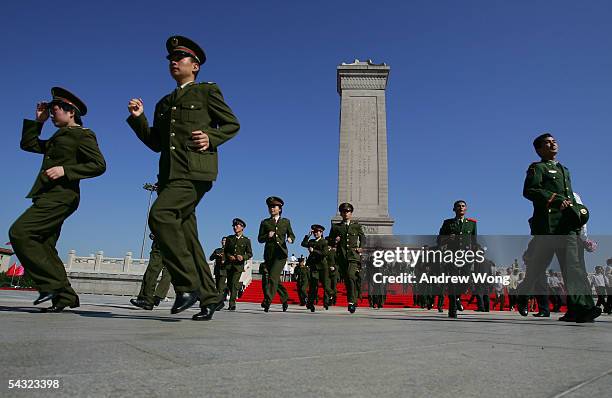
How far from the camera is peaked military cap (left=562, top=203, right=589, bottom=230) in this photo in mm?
4574

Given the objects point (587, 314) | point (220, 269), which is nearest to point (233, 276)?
point (220, 269)

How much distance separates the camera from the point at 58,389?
903mm

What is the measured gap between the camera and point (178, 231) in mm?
3340

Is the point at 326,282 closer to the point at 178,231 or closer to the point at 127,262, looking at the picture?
the point at 178,231

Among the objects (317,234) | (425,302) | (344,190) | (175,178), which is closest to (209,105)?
(175,178)

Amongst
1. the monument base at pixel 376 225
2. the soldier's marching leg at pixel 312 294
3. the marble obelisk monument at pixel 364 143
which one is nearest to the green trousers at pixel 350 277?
the soldier's marching leg at pixel 312 294

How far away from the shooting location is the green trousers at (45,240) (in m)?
3.83

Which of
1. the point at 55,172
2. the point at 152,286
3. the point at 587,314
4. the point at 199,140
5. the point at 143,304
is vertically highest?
the point at 199,140

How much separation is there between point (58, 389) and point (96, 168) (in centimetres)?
366

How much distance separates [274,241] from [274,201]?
786 millimetres

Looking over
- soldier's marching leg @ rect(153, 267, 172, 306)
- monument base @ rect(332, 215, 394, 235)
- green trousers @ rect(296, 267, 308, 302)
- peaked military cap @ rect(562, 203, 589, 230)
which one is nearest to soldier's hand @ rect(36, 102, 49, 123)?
soldier's marching leg @ rect(153, 267, 172, 306)

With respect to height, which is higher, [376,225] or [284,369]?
[376,225]

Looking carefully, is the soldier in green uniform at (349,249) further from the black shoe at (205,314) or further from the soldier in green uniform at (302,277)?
the soldier in green uniform at (302,277)

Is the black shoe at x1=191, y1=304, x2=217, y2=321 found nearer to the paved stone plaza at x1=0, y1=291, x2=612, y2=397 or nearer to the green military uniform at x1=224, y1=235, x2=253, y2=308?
the paved stone plaza at x1=0, y1=291, x2=612, y2=397
